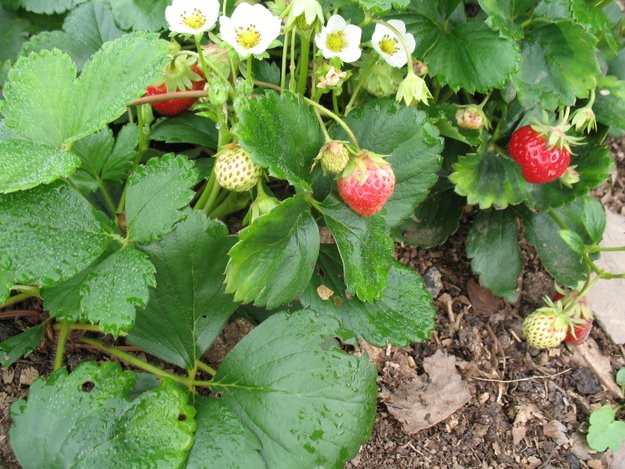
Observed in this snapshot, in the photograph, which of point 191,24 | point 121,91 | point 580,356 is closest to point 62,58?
point 121,91

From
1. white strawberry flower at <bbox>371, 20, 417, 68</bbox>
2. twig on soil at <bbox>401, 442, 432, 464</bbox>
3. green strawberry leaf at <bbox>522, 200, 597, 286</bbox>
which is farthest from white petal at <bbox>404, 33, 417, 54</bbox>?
twig on soil at <bbox>401, 442, 432, 464</bbox>

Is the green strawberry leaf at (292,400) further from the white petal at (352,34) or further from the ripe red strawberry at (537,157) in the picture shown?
the ripe red strawberry at (537,157)

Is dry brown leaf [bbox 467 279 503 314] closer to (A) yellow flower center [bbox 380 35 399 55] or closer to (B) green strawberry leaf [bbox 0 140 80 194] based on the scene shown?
(A) yellow flower center [bbox 380 35 399 55]

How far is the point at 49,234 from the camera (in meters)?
1.16

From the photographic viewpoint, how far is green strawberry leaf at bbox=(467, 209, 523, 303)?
5.78 ft

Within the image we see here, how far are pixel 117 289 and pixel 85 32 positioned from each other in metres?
0.79

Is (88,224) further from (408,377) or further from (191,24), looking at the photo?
(408,377)

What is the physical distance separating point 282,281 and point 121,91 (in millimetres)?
435

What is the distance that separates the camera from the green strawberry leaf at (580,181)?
1.65 m

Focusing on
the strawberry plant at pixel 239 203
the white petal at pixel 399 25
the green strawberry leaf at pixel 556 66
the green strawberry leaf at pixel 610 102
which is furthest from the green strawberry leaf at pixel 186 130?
the green strawberry leaf at pixel 610 102

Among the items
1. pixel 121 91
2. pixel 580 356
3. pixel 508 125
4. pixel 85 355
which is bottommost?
pixel 580 356

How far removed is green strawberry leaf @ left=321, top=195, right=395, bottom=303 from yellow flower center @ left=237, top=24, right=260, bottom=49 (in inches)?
12.3

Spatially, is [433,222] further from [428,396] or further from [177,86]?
[177,86]

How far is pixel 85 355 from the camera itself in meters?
1.49
